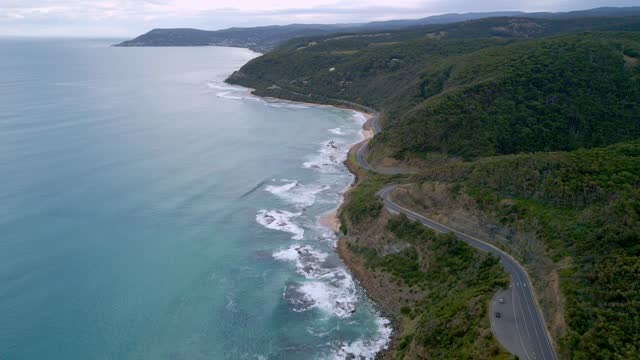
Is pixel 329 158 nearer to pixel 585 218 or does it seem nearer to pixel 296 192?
pixel 296 192

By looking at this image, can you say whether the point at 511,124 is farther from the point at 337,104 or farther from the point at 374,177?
the point at 337,104

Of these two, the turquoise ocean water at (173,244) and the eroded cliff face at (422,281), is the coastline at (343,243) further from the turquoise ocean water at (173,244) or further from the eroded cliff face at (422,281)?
the turquoise ocean water at (173,244)

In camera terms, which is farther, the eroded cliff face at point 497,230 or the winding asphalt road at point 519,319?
the eroded cliff face at point 497,230

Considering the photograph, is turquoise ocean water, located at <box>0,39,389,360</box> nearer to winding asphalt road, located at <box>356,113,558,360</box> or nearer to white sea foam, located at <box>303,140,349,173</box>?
→ white sea foam, located at <box>303,140,349,173</box>

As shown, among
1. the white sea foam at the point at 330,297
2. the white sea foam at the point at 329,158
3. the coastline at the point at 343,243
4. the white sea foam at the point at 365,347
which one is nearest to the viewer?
the white sea foam at the point at 365,347

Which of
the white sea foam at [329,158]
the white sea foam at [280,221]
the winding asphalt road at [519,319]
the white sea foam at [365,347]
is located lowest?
the white sea foam at [365,347]

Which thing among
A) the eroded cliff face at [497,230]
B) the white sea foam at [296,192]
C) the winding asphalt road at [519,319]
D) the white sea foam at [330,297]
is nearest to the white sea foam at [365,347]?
the white sea foam at [330,297]

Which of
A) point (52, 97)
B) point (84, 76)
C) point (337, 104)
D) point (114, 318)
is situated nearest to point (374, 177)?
point (114, 318)
